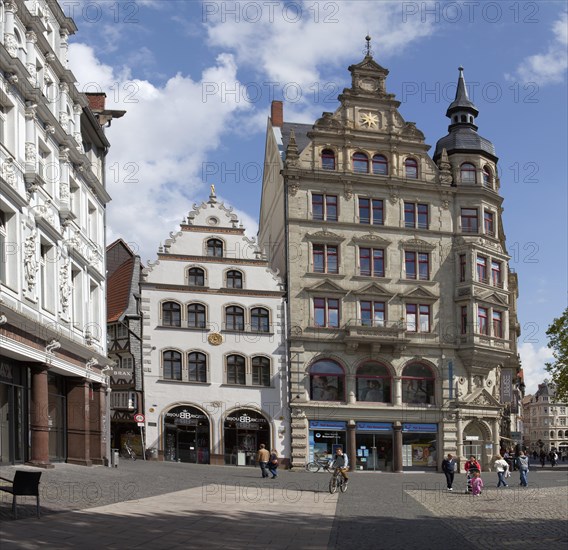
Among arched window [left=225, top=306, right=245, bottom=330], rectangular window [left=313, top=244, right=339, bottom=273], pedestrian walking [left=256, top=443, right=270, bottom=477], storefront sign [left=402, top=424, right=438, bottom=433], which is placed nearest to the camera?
pedestrian walking [left=256, top=443, right=270, bottom=477]

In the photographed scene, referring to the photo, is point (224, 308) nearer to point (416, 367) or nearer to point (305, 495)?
point (416, 367)

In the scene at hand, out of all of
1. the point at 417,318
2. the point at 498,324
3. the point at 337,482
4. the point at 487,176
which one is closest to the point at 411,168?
→ the point at 487,176

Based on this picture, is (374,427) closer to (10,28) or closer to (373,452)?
(373,452)

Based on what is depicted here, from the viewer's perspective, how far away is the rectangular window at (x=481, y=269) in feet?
183

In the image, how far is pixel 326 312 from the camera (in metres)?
53.3

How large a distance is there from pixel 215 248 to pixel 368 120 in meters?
12.1

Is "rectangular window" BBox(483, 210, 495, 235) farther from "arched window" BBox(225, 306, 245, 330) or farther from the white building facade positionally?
"arched window" BBox(225, 306, 245, 330)

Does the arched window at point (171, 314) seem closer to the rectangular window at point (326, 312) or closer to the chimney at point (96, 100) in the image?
the rectangular window at point (326, 312)

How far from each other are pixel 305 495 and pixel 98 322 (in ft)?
38.9

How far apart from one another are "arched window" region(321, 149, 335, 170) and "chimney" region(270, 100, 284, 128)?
21.1 ft

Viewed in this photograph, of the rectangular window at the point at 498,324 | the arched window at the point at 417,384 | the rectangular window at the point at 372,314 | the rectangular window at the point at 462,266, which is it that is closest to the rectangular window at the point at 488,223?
the rectangular window at the point at 462,266

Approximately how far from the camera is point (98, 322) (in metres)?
37.5

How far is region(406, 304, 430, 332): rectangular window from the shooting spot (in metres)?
54.7

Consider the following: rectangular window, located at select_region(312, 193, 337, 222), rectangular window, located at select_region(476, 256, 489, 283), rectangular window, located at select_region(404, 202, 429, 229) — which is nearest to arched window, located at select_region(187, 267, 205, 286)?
rectangular window, located at select_region(312, 193, 337, 222)
